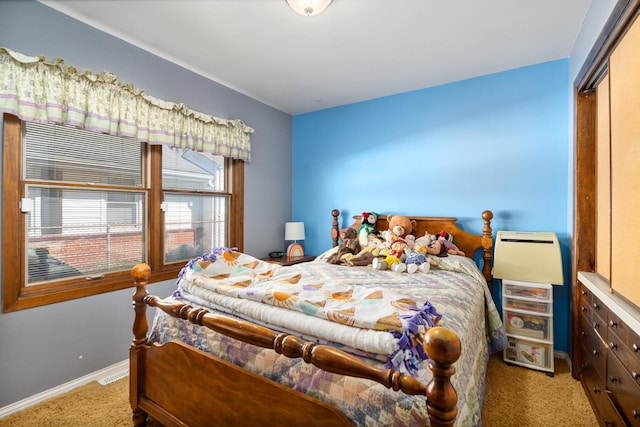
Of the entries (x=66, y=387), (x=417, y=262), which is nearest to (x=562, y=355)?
(x=417, y=262)

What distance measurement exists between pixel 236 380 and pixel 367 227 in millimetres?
2148

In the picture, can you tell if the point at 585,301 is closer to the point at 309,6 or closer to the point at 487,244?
the point at 487,244

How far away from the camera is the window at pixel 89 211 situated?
1851 mm

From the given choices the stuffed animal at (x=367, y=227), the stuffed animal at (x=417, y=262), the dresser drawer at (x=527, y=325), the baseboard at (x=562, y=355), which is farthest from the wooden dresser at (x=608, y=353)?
the stuffed animal at (x=367, y=227)

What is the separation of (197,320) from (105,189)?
159 centimetres

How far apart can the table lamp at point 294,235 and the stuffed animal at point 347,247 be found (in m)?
A: 0.72

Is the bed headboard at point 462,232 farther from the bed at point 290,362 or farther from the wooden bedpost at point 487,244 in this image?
the bed at point 290,362

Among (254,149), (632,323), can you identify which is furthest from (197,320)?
(254,149)

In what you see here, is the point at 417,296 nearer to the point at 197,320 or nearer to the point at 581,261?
the point at 197,320

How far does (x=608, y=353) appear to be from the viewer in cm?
153

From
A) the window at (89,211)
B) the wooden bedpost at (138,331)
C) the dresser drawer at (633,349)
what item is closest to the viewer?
the dresser drawer at (633,349)

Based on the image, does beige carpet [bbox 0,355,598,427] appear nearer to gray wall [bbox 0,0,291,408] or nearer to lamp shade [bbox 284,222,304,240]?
gray wall [bbox 0,0,291,408]

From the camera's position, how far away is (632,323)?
1217 mm

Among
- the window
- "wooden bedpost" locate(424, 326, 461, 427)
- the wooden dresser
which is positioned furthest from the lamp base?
"wooden bedpost" locate(424, 326, 461, 427)
